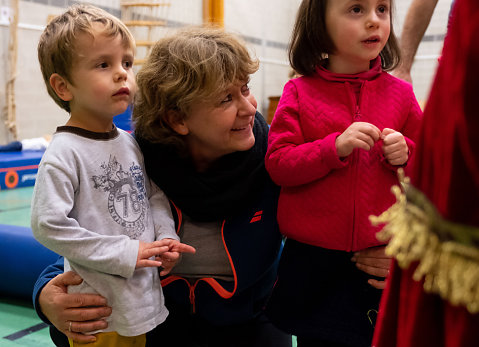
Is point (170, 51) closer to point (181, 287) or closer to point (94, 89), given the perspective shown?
point (94, 89)

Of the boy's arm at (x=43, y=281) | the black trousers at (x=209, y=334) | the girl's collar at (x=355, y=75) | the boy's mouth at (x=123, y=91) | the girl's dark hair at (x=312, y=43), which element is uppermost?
the girl's dark hair at (x=312, y=43)

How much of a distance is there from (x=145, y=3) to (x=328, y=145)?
520 cm

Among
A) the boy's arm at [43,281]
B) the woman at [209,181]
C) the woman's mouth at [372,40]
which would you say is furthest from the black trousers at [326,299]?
the boy's arm at [43,281]

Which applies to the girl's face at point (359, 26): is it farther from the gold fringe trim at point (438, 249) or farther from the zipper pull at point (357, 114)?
the gold fringe trim at point (438, 249)

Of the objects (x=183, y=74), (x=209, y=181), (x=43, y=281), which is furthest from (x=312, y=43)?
(x=43, y=281)

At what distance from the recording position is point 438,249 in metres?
0.49

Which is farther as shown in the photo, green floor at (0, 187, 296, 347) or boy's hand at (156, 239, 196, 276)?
green floor at (0, 187, 296, 347)

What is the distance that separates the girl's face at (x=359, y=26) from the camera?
116 centimetres

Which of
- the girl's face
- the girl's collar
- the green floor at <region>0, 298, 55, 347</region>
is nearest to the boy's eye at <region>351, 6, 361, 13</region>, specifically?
the girl's face

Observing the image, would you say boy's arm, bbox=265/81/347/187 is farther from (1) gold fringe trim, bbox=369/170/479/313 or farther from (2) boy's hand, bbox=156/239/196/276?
(1) gold fringe trim, bbox=369/170/479/313

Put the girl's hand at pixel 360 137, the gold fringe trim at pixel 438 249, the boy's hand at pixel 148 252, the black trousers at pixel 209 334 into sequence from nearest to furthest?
1. the gold fringe trim at pixel 438 249
2. the girl's hand at pixel 360 137
3. the boy's hand at pixel 148 252
4. the black trousers at pixel 209 334

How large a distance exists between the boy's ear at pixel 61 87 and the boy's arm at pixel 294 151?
0.52 metres

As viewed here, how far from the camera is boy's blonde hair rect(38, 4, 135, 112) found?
1188 millimetres

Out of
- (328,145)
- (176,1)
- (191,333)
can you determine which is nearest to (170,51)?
(328,145)
